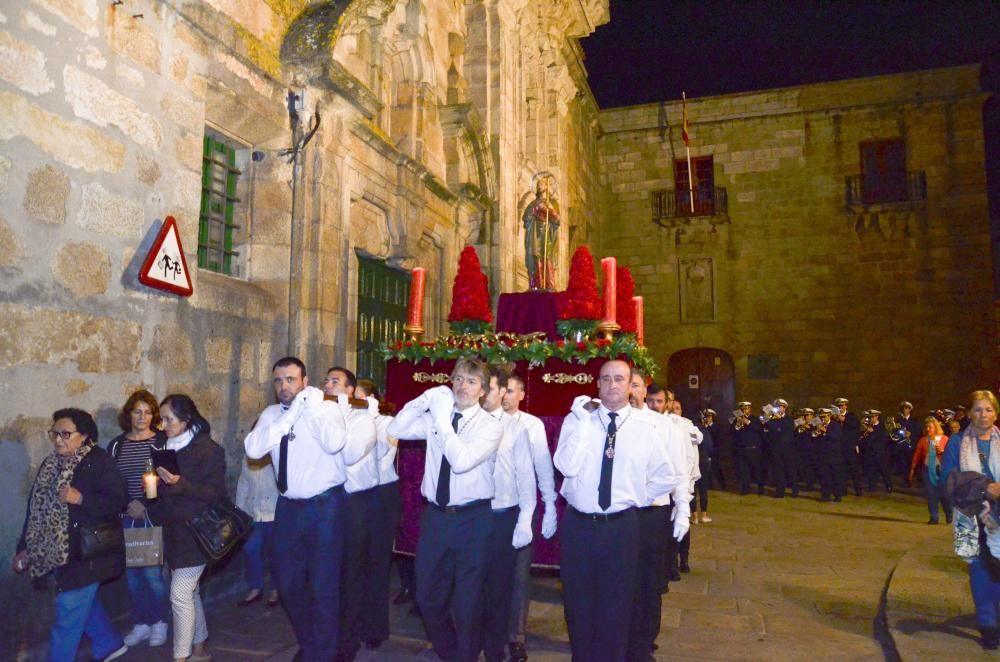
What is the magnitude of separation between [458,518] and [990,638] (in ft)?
12.2

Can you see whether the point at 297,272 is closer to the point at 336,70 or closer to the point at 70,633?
the point at 336,70

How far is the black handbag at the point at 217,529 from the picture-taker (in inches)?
173

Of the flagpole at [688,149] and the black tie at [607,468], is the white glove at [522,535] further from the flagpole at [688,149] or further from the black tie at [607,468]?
the flagpole at [688,149]

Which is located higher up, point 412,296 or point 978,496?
point 412,296

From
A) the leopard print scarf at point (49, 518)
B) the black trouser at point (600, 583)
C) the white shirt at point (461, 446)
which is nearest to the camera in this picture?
the black trouser at point (600, 583)

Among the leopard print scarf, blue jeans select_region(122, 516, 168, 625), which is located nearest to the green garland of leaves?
blue jeans select_region(122, 516, 168, 625)

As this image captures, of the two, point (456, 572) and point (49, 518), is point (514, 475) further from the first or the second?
point (49, 518)

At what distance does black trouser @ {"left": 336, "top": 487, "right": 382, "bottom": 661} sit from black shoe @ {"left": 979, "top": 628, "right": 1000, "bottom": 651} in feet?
13.5

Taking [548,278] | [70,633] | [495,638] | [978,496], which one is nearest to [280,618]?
[70,633]

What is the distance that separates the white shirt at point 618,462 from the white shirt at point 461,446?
1.36ft

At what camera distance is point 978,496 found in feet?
15.6

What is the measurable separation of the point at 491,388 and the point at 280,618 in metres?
2.76

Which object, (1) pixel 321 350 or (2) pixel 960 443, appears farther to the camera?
(1) pixel 321 350

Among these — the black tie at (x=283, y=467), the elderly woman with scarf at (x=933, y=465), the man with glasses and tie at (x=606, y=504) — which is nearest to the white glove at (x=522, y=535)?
the man with glasses and tie at (x=606, y=504)
